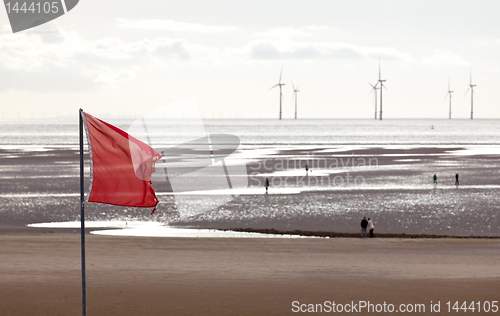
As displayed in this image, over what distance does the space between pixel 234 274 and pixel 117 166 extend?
1159 centimetres

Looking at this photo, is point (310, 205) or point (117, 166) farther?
point (310, 205)

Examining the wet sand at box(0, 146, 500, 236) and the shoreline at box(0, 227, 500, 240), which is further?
the wet sand at box(0, 146, 500, 236)

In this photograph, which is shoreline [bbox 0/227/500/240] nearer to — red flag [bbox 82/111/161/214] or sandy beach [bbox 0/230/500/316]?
sandy beach [bbox 0/230/500/316]

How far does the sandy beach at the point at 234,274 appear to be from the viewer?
64.3 ft

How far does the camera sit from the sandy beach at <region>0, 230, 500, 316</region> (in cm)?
1959

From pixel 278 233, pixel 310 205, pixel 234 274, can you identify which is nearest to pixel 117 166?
pixel 234 274

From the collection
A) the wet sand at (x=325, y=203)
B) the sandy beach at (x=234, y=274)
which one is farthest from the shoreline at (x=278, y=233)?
the sandy beach at (x=234, y=274)

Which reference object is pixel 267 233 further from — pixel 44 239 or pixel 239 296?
pixel 239 296

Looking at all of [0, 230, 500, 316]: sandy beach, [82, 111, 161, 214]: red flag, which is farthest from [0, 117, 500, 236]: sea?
[82, 111, 161, 214]: red flag

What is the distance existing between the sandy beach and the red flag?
6.77 metres

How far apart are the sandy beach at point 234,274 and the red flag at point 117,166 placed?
6.77 m

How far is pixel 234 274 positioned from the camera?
2336 centimetres

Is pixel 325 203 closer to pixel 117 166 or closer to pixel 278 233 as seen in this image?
pixel 278 233

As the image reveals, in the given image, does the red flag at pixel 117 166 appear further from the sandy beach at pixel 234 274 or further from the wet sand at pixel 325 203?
the wet sand at pixel 325 203
